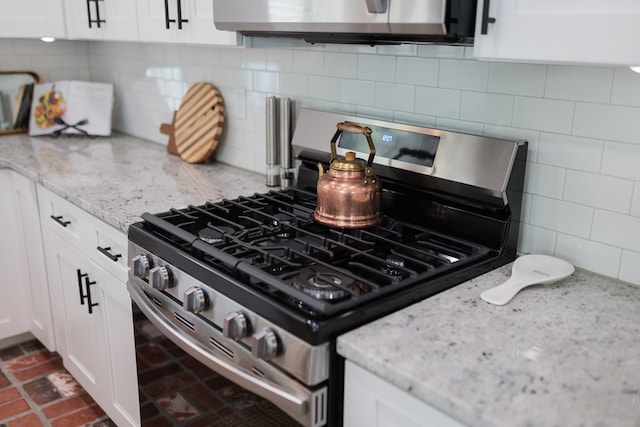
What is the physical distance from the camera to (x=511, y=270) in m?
1.42

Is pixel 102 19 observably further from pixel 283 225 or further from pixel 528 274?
pixel 528 274

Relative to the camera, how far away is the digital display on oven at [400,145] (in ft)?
5.16

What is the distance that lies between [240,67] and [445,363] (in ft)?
5.41

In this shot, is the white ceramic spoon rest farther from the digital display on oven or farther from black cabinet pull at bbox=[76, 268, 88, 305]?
black cabinet pull at bbox=[76, 268, 88, 305]

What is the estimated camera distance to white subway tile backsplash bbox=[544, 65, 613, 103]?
132 cm

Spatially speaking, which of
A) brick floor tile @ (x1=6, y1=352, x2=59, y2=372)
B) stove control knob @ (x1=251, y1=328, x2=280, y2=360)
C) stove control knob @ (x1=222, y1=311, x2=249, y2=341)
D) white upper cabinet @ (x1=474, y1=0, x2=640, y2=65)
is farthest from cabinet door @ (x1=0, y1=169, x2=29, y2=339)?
white upper cabinet @ (x1=474, y1=0, x2=640, y2=65)

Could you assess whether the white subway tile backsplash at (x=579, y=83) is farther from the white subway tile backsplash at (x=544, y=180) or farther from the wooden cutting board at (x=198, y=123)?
the wooden cutting board at (x=198, y=123)

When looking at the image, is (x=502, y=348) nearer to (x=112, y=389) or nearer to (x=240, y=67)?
(x=112, y=389)

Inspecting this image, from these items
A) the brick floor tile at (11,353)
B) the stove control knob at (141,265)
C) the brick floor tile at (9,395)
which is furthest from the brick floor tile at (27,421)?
the stove control knob at (141,265)

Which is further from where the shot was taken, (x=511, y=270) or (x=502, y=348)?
(x=511, y=270)

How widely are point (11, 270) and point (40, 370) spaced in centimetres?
46

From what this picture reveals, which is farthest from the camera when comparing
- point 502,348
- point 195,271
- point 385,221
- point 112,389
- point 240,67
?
point 240,67

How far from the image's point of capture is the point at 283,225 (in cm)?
160

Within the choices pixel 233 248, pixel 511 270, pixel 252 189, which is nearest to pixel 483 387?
pixel 511 270
